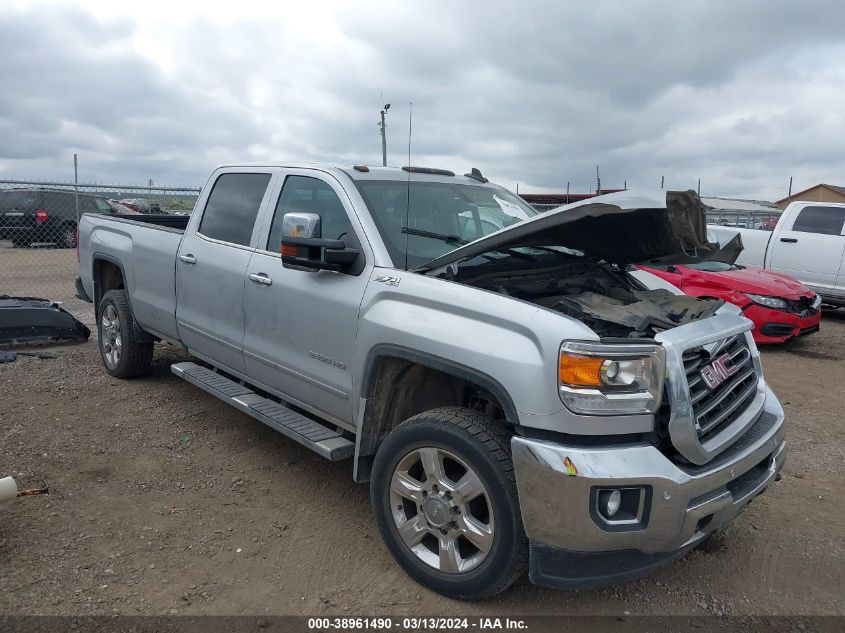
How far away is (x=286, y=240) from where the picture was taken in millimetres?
3428

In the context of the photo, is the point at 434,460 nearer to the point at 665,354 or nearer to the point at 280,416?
the point at 665,354

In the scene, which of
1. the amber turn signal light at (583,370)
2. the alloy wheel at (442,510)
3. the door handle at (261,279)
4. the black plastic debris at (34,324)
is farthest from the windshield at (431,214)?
the black plastic debris at (34,324)

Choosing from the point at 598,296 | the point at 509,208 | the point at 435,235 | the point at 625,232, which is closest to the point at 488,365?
the point at 598,296

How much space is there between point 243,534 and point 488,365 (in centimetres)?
179

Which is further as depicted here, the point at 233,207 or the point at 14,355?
the point at 14,355

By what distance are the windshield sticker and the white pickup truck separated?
21.8 feet

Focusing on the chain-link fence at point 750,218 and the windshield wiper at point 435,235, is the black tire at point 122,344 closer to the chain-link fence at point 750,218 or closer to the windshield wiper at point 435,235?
the windshield wiper at point 435,235

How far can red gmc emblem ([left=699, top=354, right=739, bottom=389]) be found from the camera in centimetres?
290

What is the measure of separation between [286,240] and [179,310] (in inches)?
77.4

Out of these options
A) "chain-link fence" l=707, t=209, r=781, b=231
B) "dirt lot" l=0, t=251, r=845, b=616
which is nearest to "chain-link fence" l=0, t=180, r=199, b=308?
"dirt lot" l=0, t=251, r=845, b=616

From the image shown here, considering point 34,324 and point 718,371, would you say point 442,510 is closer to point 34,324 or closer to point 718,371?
point 718,371

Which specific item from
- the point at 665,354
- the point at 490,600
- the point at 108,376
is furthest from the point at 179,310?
the point at 665,354

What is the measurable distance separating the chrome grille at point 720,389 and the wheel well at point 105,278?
5.33m

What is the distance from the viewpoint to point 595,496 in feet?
8.34
